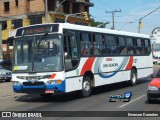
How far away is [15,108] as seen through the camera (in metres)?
13.2

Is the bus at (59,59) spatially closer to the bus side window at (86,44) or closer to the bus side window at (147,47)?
the bus side window at (86,44)

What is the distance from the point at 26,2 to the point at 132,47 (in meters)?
43.3

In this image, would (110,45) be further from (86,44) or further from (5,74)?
(5,74)

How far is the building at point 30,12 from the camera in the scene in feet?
198

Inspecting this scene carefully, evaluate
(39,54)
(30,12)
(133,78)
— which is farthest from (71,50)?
(30,12)

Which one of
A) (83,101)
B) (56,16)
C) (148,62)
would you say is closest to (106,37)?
(83,101)

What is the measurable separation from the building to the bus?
136 ft

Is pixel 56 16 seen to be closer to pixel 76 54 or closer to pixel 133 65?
pixel 133 65

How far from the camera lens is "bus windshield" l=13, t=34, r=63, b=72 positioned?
1422cm

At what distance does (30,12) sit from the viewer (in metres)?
61.9

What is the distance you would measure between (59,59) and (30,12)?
48.9 m

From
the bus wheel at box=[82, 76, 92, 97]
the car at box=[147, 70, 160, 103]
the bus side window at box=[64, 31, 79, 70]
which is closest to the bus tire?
the bus wheel at box=[82, 76, 92, 97]

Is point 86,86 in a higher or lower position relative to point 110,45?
lower

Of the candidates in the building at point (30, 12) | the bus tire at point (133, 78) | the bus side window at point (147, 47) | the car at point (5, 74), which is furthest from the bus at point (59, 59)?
the building at point (30, 12)
